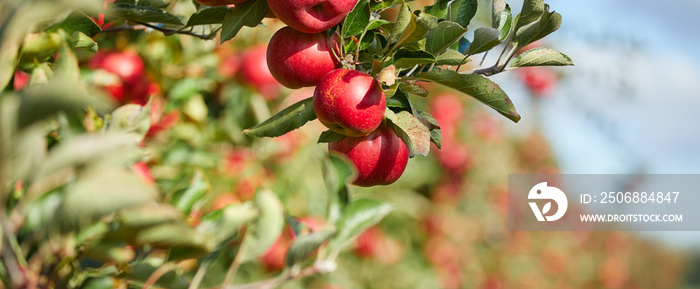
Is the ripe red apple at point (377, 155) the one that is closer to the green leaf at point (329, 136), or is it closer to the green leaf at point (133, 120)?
the green leaf at point (329, 136)

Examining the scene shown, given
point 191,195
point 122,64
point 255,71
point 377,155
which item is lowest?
point 255,71

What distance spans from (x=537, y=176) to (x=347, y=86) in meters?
3.90

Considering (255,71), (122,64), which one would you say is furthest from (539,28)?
(255,71)

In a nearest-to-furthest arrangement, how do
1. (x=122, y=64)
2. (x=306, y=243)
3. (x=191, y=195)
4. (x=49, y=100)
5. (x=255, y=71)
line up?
(x=49, y=100), (x=306, y=243), (x=191, y=195), (x=122, y=64), (x=255, y=71)

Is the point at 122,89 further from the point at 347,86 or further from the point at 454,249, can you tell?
the point at 454,249

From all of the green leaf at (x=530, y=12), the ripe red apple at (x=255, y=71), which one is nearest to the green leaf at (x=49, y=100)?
the green leaf at (x=530, y=12)

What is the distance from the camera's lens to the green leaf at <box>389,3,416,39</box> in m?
0.56

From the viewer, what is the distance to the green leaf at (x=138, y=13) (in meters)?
0.66

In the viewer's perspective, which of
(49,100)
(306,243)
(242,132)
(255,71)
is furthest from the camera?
(255,71)

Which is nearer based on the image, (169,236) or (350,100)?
(169,236)

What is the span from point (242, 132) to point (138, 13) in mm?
184

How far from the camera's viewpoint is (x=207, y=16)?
0.72m

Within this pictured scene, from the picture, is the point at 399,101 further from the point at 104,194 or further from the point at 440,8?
the point at 104,194

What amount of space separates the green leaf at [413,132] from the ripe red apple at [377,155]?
0.05m
